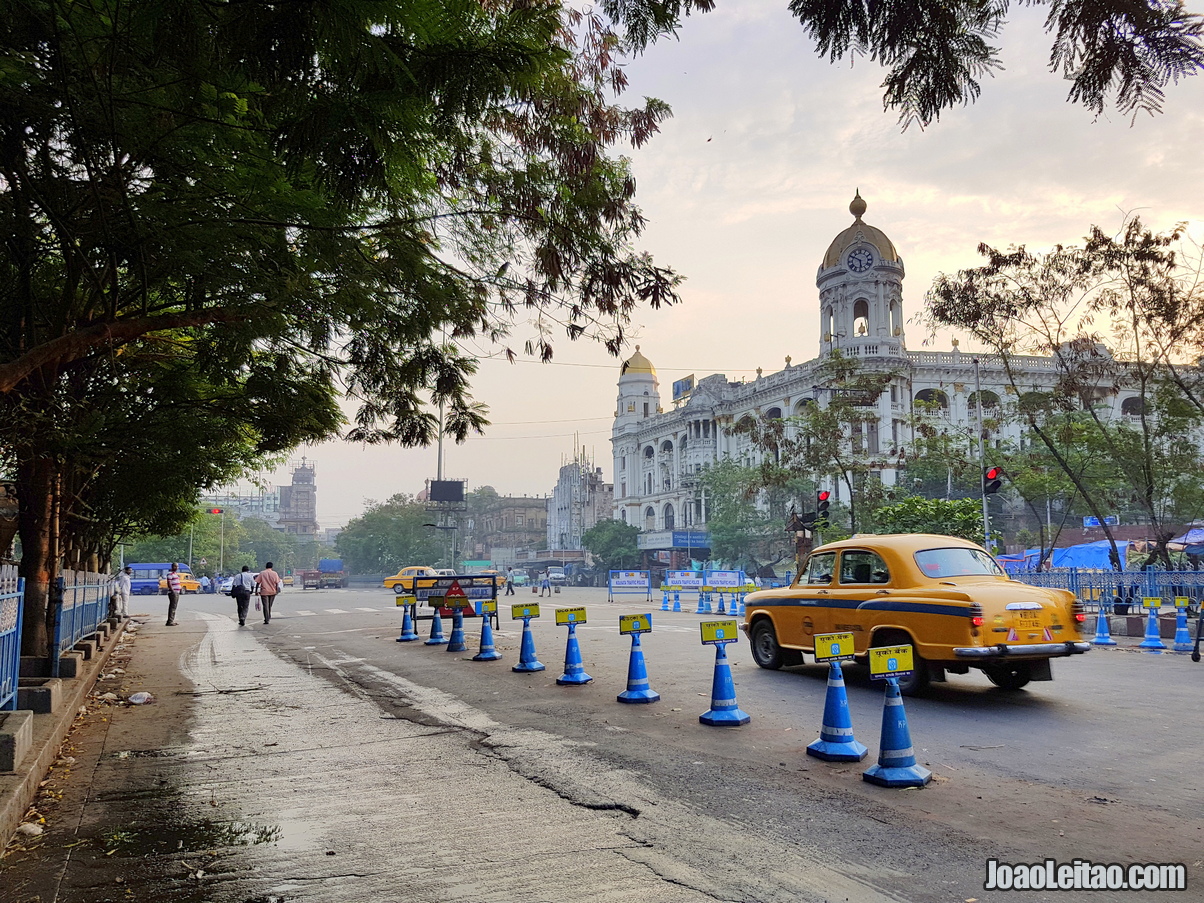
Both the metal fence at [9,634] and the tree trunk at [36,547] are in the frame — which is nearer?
the metal fence at [9,634]

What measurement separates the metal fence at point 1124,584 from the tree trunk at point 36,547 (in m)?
19.5

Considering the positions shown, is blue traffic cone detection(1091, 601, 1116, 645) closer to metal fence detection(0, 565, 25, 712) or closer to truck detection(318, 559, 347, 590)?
metal fence detection(0, 565, 25, 712)

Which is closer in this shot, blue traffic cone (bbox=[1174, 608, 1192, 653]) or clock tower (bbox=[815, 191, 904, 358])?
blue traffic cone (bbox=[1174, 608, 1192, 653])

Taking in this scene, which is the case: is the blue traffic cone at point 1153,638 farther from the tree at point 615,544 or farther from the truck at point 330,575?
the truck at point 330,575

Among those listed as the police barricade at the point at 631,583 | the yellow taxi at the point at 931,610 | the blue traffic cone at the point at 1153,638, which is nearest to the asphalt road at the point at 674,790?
the yellow taxi at the point at 931,610

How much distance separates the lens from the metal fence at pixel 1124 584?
2094 cm

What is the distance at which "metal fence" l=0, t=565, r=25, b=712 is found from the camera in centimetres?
729

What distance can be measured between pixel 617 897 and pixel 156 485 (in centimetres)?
1252

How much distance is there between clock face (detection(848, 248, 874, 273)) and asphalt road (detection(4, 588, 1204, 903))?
5838 centimetres

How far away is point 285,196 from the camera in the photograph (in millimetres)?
6617

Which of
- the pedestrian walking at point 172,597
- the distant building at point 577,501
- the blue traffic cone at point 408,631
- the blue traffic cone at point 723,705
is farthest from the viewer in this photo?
the distant building at point 577,501

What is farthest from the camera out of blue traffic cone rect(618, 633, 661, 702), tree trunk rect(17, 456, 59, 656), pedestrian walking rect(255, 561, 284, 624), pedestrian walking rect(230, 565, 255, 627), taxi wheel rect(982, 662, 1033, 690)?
pedestrian walking rect(255, 561, 284, 624)

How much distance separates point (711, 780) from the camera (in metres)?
6.50

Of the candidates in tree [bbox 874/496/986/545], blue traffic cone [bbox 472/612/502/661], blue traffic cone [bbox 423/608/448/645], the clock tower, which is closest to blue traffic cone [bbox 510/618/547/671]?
blue traffic cone [bbox 472/612/502/661]
